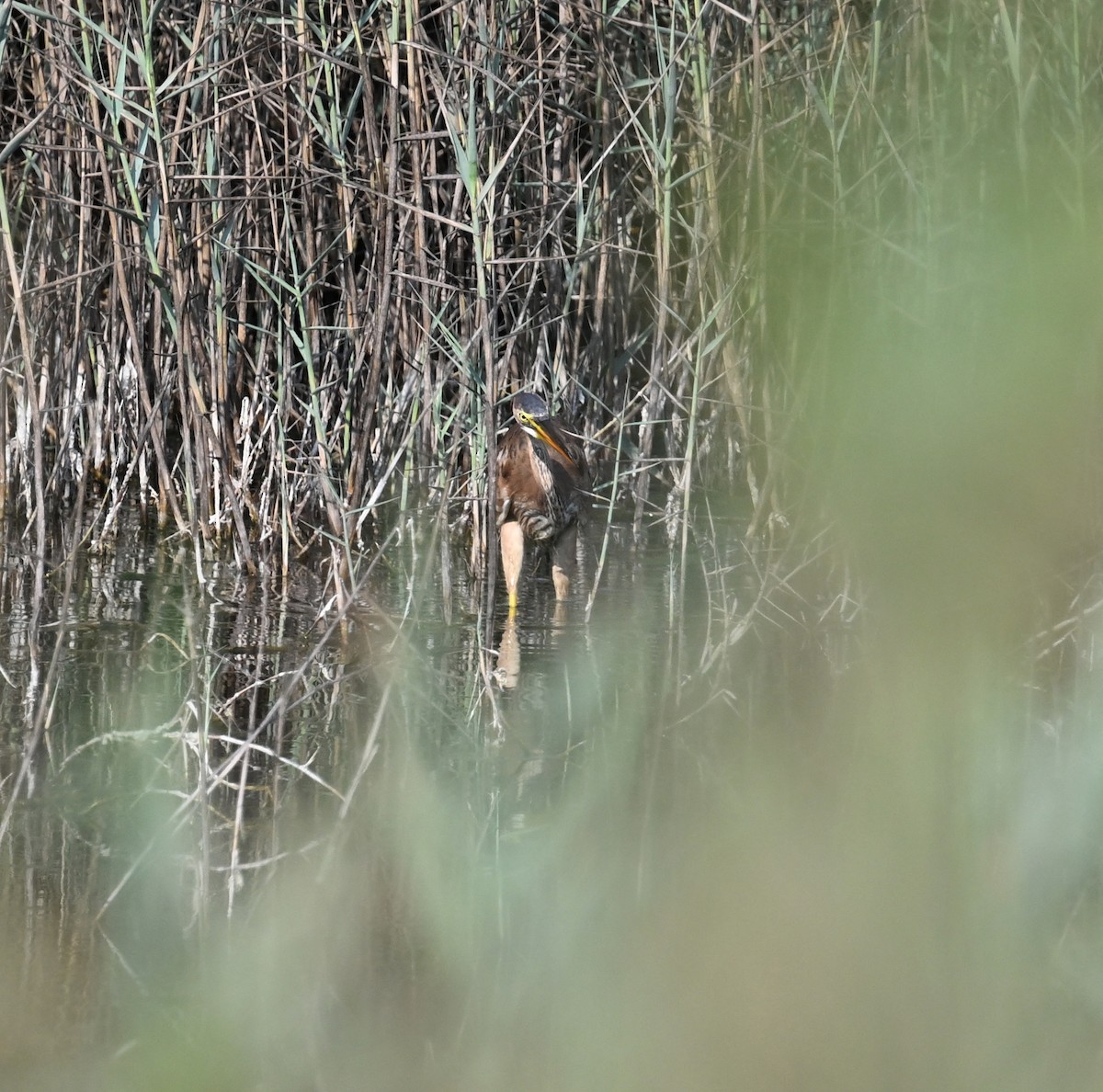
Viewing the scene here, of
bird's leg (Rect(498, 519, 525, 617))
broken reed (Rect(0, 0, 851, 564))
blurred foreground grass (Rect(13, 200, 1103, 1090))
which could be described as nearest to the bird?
bird's leg (Rect(498, 519, 525, 617))

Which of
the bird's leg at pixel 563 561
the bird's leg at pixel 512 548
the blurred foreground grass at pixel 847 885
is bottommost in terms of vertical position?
the bird's leg at pixel 563 561

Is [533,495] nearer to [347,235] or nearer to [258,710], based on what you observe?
[347,235]

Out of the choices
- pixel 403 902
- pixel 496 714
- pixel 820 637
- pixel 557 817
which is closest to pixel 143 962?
pixel 403 902

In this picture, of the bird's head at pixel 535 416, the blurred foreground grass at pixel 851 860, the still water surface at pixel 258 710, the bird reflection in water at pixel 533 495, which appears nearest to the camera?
the blurred foreground grass at pixel 851 860

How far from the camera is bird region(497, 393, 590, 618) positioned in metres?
4.79

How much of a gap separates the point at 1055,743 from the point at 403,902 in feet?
3.74

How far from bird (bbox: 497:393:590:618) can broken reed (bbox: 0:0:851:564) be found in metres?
0.12

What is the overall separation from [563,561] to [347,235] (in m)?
1.51

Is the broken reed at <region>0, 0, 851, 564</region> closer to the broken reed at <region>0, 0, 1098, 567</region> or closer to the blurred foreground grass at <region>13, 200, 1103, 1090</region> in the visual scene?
the broken reed at <region>0, 0, 1098, 567</region>

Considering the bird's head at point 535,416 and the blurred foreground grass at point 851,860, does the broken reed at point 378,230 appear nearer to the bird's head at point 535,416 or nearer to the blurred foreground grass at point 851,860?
the bird's head at point 535,416

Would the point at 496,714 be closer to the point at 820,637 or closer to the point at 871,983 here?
the point at 820,637

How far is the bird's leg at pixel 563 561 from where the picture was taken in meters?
4.84

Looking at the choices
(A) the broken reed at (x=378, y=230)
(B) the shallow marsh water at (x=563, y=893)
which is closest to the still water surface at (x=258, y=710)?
(B) the shallow marsh water at (x=563, y=893)

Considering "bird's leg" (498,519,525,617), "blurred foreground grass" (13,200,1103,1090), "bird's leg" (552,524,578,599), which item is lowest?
"bird's leg" (552,524,578,599)
